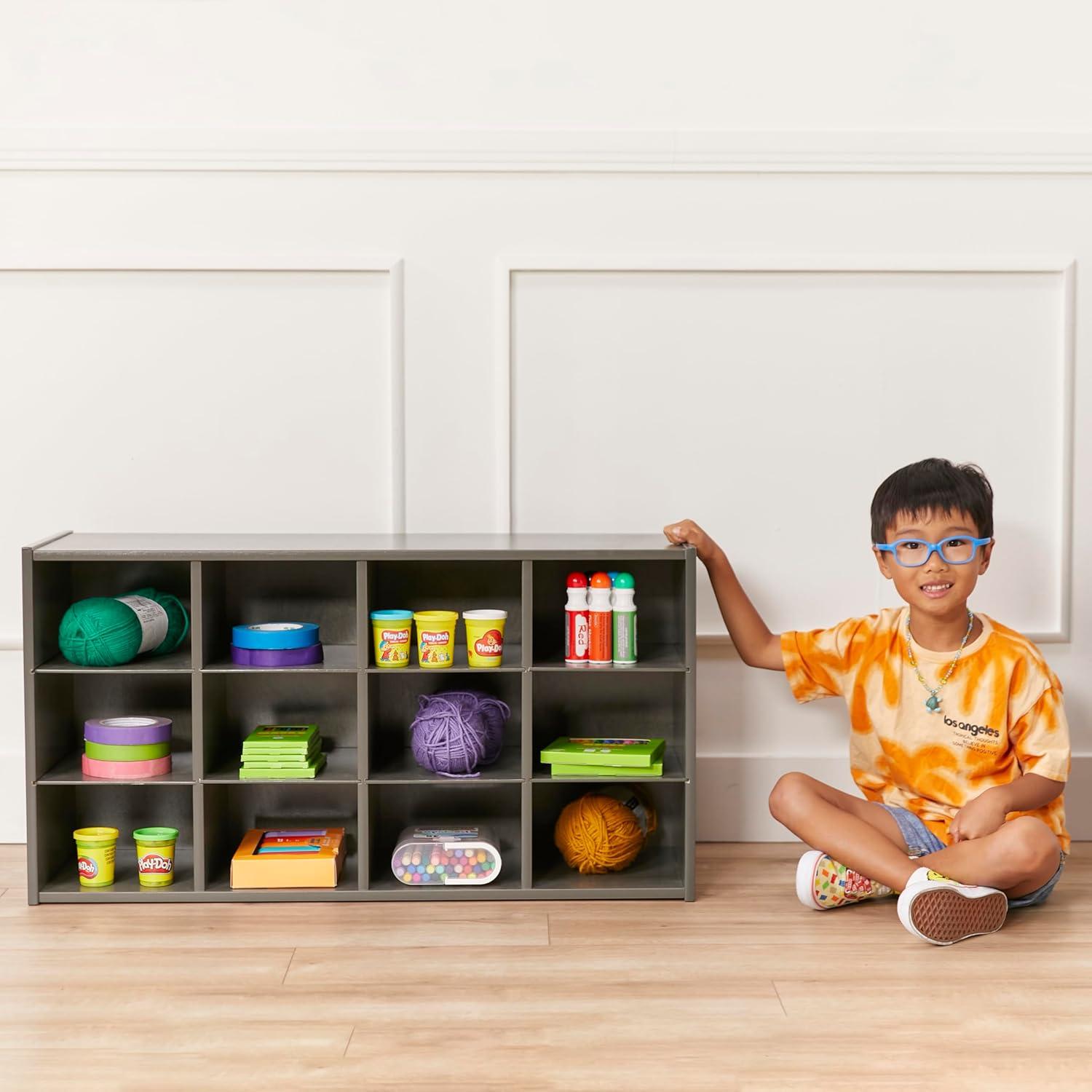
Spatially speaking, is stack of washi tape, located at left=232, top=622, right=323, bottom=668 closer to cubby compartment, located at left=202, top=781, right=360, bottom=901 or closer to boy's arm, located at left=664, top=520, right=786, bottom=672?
cubby compartment, located at left=202, top=781, right=360, bottom=901

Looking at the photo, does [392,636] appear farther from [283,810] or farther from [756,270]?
[756,270]

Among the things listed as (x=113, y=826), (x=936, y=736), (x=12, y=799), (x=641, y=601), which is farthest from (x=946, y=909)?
(x=12, y=799)

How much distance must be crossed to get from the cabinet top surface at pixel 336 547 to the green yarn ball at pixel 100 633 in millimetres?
96

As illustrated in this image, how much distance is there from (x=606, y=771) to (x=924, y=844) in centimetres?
55

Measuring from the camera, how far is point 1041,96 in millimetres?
2350

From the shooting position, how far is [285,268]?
2324 mm

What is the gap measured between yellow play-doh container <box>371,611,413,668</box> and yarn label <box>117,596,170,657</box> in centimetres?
40

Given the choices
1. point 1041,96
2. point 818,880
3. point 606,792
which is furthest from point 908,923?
point 1041,96

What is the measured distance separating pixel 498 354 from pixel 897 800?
3.67 feet

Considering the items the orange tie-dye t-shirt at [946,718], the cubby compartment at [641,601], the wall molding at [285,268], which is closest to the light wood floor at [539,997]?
the orange tie-dye t-shirt at [946,718]

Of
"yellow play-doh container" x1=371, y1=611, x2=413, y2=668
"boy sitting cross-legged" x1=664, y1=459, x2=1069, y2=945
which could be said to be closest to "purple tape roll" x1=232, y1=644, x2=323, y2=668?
"yellow play-doh container" x1=371, y1=611, x2=413, y2=668

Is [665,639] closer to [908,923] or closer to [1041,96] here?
[908,923]

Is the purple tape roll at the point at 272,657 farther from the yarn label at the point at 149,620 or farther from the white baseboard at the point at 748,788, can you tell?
the white baseboard at the point at 748,788

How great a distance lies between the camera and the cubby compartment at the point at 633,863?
2066 mm
